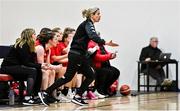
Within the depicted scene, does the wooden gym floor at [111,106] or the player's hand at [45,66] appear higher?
the player's hand at [45,66]

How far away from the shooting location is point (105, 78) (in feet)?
28.9

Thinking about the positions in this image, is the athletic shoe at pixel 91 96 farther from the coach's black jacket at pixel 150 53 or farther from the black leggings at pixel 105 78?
the coach's black jacket at pixel 150 53

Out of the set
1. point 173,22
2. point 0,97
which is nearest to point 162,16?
point 173,22

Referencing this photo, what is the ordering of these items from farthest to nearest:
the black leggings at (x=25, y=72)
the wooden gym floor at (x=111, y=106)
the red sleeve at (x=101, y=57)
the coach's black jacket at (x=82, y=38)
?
1. the red sleeve at (x=101, y=57)
2. the black leggings at (x=25, y=72)
3. the coach's black jacket at (x=82, y=38)
4. the wooden gym floor at (x=111, y=106)

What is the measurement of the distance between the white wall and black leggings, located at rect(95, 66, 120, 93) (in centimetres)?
298

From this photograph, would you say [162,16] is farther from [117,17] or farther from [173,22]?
[117,17]

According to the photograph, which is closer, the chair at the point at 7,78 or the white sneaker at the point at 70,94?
the chair at the point at 7,78

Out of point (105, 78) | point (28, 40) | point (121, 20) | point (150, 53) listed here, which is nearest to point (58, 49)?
point (28, 40)

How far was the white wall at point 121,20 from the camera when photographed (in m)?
11.6

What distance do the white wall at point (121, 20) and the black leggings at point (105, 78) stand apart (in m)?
2.98

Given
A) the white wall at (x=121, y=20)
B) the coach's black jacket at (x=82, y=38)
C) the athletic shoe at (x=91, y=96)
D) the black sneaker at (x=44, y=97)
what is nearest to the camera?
the coach's black jacket at (x=82, y=38)

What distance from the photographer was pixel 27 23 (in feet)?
41.8

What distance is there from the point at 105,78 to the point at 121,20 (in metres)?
3.59

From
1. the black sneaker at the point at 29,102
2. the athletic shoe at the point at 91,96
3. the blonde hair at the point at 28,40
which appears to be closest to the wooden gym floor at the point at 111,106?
the black sneaker at the point at 29,102
